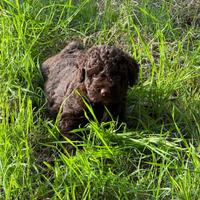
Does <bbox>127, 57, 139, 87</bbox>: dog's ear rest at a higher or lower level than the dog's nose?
higher

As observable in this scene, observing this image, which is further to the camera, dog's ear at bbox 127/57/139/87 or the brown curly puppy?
dog's ear at bbox 127/57/139/87

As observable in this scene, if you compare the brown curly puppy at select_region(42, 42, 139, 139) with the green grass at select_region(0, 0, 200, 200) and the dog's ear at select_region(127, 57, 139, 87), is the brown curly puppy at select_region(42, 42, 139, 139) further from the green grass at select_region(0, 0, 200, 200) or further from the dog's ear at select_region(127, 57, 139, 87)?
the green grass at select_region(0, 0, 200, 200)

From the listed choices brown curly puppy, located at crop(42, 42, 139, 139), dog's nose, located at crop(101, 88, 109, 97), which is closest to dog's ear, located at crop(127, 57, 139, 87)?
brown curly puppy, located at crop(42, 42, 139, 139)

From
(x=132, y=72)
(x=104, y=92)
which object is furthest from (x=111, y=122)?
(x=132, y=72)

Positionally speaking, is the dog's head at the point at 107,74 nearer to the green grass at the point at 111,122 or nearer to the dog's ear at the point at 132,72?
the dog's ear at the point at 132,72

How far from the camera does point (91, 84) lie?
409cm

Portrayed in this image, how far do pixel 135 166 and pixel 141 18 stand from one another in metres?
1.82

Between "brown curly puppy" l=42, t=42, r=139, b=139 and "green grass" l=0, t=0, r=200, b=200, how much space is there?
109 millimetres

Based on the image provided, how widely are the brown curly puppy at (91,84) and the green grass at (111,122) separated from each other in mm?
109

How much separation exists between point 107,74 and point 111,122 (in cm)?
35

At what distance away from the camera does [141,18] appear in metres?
5.48

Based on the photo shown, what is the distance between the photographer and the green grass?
12.4 ft

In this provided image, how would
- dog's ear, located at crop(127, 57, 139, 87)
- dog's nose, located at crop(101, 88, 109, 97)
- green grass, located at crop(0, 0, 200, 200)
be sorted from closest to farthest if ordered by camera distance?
green grass, located at crop(0, 0, 200, 200), dog's nose, located at crop(101, 88, 109, 97), dog's ear, located at crop(127, 57, 139, 87)

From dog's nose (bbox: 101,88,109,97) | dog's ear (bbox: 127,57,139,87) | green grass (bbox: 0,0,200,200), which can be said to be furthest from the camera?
dog's ear (bbox: 127,57,139,87)
